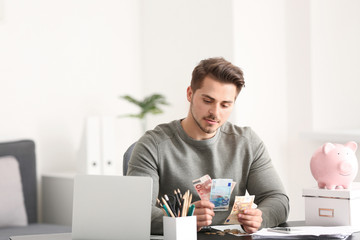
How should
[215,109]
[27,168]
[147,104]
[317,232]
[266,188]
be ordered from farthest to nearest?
1. [147,104]
2. [27,168]
3. [266,188]
4. [215,109]
5. [317,232]

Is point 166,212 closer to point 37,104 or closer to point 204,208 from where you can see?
point 204,208

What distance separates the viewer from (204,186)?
2.03m

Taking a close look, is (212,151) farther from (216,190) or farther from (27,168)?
(27,168)

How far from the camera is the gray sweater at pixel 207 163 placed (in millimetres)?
2074

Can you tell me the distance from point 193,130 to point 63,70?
78.8 inches

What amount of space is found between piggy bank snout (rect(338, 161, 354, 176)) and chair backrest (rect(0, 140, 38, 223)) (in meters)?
2.24

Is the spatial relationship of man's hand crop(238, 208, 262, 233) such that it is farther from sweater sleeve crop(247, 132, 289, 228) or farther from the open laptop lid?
the open laptop lid

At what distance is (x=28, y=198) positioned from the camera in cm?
360

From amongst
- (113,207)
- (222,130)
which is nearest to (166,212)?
(113,207)

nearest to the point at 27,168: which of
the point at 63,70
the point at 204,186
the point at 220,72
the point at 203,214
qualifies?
the point at 63,70

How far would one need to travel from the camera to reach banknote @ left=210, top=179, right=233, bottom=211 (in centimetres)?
199

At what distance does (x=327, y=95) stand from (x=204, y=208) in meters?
2.14

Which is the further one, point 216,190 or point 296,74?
point 296,74

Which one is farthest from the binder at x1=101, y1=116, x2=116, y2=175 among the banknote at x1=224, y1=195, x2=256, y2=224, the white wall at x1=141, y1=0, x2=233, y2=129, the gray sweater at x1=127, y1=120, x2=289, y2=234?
the banknote at x1=224, y1=195, x2=256, y2=224
